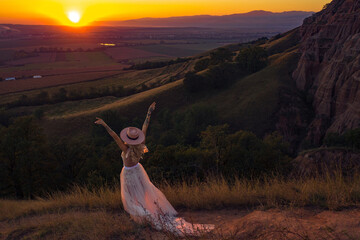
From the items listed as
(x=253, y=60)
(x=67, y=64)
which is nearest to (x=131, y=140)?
(x=253, y=60)

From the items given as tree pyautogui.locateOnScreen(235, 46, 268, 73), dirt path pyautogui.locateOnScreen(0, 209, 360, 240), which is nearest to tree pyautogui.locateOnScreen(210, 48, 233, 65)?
tree pyautogui.locateOnScreen(235, 46, 268, 73)

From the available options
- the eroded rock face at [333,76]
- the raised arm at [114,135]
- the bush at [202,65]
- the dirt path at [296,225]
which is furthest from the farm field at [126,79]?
the dirt path at [296,225]

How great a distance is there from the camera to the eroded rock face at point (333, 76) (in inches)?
1330

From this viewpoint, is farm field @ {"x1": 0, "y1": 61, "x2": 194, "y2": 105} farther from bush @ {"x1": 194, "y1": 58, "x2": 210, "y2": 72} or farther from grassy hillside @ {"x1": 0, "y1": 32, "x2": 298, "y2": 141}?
grassy hillside @ {"x1": 0, "y1": 32, "x2": 298, "y2": 141}

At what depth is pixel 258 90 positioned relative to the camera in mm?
49219

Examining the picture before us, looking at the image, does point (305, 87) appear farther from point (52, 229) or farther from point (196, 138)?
point (52, 229)

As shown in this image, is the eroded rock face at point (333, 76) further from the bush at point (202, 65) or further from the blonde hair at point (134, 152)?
the blonde hair at point (134, 152)

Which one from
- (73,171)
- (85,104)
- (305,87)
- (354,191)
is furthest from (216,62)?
(354,191)

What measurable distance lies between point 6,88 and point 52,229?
308ft

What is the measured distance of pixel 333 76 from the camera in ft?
125

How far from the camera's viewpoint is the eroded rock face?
33.8 m

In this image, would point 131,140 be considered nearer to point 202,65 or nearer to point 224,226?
point 224,226

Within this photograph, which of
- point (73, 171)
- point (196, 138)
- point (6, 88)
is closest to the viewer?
point (73, 171)

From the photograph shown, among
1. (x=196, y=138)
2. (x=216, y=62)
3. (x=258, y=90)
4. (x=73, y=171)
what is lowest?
(x=196, y=138)
